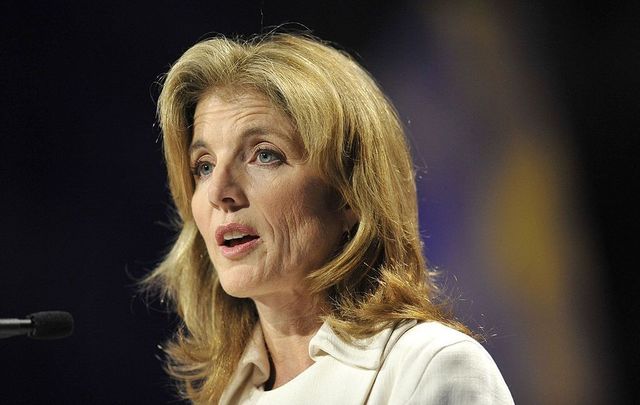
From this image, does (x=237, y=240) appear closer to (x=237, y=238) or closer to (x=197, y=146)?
(x=237, y=238)

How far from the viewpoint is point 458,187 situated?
2408 mm

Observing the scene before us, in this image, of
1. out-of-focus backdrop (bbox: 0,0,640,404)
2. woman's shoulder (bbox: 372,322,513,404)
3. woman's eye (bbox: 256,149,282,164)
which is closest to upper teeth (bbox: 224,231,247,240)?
woman's eye (bbox: 256,149,282,164)

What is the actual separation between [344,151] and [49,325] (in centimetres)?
68

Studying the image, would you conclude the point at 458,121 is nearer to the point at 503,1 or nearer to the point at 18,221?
the point at 503,1

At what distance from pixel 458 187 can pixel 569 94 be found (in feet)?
1.18

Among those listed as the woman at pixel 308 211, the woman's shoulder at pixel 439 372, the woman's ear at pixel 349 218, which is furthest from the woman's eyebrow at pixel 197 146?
the woman's shoulder at pixel 439 372

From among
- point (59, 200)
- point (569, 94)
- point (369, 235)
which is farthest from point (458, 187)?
point (59, 200)

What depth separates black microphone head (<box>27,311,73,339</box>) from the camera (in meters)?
1.55

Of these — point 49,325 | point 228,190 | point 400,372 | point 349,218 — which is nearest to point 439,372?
point 400,372

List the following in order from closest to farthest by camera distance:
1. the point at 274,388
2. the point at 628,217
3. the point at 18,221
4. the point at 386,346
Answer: the point at 386,346 < the point at 274,388 < the point at 628,217 < the point at 18,221

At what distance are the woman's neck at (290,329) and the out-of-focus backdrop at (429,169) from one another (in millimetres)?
500

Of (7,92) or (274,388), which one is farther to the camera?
(7,92)

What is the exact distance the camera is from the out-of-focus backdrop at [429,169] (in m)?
2.25

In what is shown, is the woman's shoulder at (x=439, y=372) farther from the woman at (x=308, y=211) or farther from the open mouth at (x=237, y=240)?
the open mouth at (x=237, y=240)
